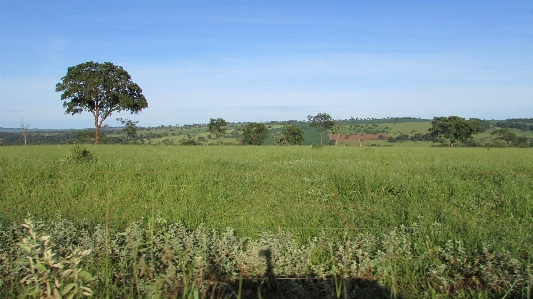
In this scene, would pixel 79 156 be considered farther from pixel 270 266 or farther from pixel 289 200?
pixel 270 266

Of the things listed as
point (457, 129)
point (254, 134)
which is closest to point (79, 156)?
point (254, 134)

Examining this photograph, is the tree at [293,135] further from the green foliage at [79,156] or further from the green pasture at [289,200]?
the green pasture at [289,200]

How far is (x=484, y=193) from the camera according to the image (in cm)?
709

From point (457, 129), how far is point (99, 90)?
64.3 meters

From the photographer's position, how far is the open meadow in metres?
3.93

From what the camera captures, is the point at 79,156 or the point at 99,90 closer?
the point at 79,156

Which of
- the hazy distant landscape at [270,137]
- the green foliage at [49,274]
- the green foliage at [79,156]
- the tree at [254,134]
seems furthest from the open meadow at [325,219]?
the tree at [254,134]

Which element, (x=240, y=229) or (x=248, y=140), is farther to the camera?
(x=248, y=140)

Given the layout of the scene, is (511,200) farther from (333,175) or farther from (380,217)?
(333,175)

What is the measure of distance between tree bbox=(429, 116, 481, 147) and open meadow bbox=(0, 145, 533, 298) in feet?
220

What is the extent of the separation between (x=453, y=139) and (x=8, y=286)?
252ft

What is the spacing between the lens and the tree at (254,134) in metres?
78.5

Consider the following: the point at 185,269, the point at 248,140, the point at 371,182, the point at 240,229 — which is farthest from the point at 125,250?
the point at 248,140

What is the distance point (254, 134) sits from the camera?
8006cm
